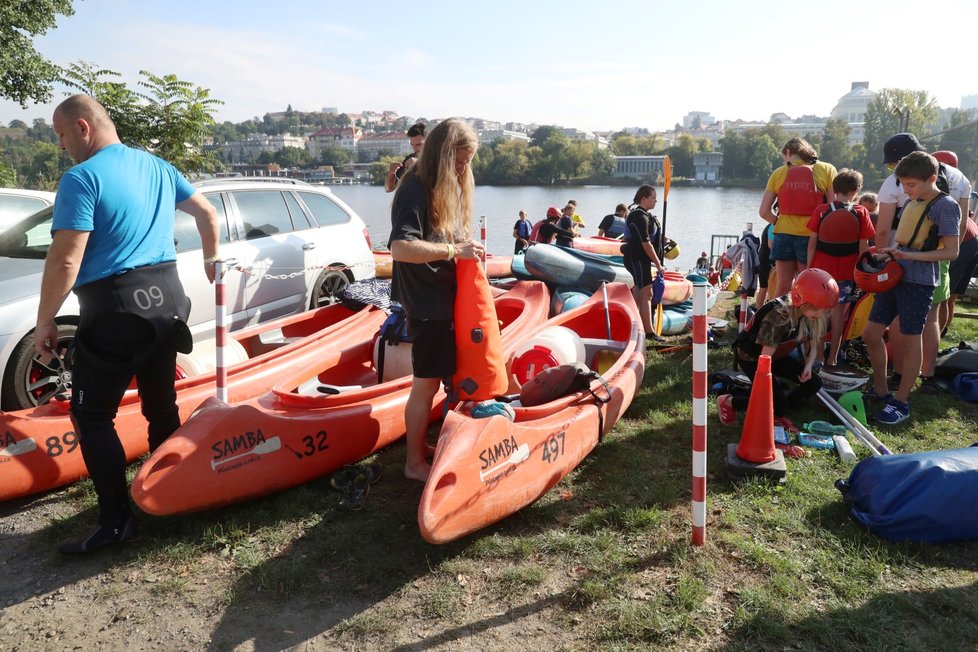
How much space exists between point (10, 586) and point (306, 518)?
127 centimetres

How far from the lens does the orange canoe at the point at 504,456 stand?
2762mm

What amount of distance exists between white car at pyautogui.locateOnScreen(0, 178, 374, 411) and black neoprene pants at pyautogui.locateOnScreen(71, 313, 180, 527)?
4.53 feet

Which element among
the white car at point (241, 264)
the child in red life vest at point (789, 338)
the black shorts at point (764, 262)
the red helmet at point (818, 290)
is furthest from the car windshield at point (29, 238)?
the black shorts at point (764, 262)

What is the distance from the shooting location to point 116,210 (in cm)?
280

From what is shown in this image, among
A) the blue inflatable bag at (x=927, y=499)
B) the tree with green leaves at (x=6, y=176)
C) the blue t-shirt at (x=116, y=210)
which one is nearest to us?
the blue t-shirt at (x=116, y=210)

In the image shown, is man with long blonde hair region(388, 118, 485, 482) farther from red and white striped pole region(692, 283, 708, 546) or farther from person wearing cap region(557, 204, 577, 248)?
person wearing cap region(557, 204, 577, 248)

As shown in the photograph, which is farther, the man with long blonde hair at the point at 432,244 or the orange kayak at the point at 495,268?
the orange kayak at the point at 495,268

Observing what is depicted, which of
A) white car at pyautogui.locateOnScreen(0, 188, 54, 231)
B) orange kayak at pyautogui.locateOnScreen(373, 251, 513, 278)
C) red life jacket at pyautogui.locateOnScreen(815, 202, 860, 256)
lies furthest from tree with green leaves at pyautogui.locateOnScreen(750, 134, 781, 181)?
white car at pyautogui.locateOnScreen(0, 188, 54, 231)

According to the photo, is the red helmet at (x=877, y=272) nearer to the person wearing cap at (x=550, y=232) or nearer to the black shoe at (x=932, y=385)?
the black shoe at (x=932, y=385)

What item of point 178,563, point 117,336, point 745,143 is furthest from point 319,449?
point 745,143

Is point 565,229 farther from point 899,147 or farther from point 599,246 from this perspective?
point 899,147

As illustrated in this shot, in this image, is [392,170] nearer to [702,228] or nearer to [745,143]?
[702,228]

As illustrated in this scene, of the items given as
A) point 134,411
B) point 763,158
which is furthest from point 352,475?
point 763,158

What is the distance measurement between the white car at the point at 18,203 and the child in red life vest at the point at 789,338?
19.0ft
